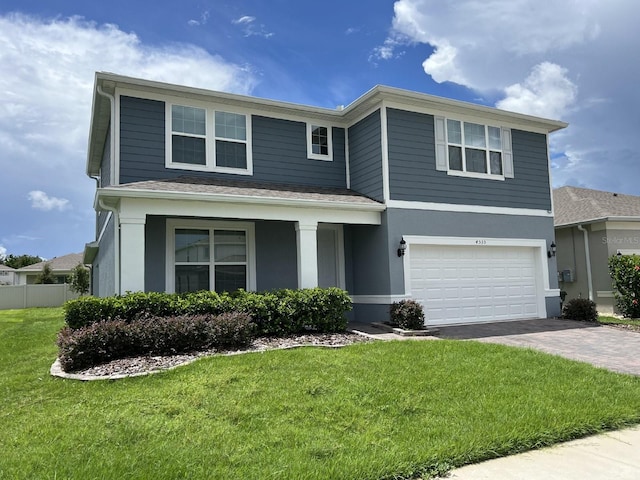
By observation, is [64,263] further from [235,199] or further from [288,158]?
[235,199]

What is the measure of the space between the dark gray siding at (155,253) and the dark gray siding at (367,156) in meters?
5.09

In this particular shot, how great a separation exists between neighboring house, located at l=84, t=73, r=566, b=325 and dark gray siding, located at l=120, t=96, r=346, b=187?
0.03m

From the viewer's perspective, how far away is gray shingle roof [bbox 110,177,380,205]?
403 inches

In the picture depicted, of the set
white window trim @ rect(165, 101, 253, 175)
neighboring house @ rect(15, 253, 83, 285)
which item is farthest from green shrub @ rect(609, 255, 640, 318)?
neighboring house @ rect(15, 253, 83, 285)

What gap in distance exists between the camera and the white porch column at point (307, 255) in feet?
36.2

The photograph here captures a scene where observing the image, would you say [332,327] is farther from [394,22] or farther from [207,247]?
[394,22]

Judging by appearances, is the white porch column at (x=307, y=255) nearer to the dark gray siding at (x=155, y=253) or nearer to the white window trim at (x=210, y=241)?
the white window trim at (x=210, y=241)

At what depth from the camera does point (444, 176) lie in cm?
1280

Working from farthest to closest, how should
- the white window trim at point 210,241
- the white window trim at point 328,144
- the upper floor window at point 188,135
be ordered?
the white window trim at point 328,144 → the upper floor window at point 188,135 → the white window trim at point 210,241

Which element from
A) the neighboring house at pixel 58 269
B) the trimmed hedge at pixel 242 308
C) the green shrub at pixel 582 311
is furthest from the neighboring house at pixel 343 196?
the neighboring house at pixel 58 269

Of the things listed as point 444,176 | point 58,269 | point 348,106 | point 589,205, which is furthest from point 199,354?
point 58,269

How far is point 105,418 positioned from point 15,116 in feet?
47.8

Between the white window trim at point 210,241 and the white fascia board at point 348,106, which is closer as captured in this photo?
the white fascia board at point 348,106

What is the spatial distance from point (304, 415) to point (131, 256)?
18.8 feet
